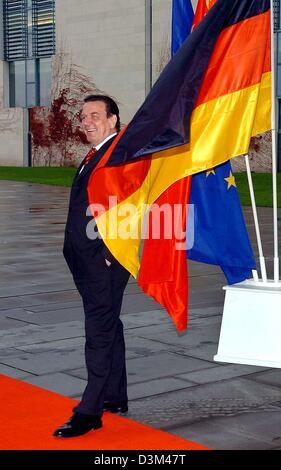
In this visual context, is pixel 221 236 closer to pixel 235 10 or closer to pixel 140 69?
pixel 235 10

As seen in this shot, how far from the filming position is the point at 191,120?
5.27 metres

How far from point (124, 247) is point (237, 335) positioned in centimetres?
148

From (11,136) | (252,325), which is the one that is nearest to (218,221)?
(252,325)

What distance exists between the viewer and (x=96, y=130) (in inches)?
192

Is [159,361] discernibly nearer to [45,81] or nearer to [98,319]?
[98,319]

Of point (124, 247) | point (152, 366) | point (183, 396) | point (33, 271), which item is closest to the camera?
point (124, 247)

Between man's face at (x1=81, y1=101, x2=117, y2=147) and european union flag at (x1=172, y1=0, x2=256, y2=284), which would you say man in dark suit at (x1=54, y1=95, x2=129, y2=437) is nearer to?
man's face at (x1=81, y1=101, x2=117, y2=147)

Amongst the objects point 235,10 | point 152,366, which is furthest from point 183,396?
point 235,10

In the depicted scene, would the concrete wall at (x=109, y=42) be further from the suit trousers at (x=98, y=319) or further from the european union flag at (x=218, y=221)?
the suit trousers at (x=98, y=319)

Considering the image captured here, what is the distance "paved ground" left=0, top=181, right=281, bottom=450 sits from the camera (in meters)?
5.09

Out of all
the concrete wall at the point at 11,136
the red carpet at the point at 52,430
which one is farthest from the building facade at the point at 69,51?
the red carpet at the point at 52,430

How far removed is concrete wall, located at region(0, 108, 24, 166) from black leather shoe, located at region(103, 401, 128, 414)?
147 ft

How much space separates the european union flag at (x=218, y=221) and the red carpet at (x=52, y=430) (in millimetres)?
1368

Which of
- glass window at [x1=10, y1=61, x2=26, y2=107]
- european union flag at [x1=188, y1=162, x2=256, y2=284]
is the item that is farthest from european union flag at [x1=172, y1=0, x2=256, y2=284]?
glass window at [x1=10, y1=61, x2=26, y2=107]
